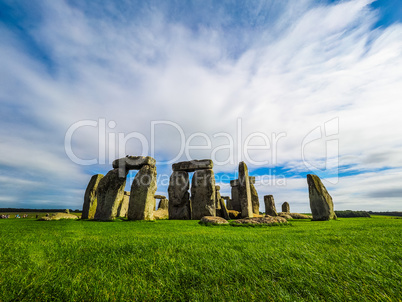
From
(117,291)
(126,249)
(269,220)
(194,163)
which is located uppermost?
(194,163)

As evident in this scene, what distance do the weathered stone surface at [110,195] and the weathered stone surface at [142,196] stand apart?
67 cm

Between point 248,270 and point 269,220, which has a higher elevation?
point 248,270

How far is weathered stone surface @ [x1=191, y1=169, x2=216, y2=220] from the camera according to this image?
1348cm

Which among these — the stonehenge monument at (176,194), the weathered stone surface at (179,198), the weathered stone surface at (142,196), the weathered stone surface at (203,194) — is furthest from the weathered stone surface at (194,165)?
the weathered stone surface at (142,196)

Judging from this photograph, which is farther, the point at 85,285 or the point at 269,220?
the point at 269,220

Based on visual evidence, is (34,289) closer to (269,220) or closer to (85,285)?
(85,285)

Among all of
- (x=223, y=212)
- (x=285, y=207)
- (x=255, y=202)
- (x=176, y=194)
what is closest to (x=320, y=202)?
(x=255, y=202)

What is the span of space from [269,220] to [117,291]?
7.08 metres

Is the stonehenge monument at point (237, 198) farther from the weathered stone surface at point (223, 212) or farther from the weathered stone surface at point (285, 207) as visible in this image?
the weathered stone surface at point (285, 207)

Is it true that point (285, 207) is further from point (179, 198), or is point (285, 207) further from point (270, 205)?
point (179, 198)

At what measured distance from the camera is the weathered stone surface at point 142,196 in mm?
10430

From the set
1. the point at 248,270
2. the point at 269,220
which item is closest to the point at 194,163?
the point at 269,220

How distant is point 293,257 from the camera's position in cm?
219

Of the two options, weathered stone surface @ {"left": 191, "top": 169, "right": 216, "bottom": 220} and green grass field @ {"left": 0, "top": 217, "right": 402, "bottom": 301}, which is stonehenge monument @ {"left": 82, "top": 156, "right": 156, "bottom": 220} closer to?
weathered stone surface @ {"left": 191, "top": 169, "right": 216, "bottom": 220}
